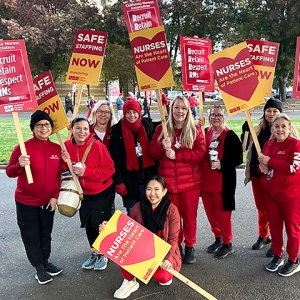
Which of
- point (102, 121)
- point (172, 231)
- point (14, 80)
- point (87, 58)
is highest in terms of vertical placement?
point (87, 58)

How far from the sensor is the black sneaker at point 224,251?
4.22 m

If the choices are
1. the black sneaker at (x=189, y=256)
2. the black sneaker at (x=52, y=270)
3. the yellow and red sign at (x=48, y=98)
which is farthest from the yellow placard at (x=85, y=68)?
the black sneaker at (x=189, y=256)

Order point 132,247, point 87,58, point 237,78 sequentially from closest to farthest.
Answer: point 132,247
point 237,78
point 87,58

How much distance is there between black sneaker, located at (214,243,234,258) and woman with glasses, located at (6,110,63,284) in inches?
77.4

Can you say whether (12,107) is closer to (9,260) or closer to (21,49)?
(21,49)

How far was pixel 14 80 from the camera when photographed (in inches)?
144

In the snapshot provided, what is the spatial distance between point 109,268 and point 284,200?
2067mm

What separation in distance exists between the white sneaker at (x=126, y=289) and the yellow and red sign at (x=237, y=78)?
2.05m

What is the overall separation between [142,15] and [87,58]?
1075 mm

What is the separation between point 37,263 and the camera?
148 inches

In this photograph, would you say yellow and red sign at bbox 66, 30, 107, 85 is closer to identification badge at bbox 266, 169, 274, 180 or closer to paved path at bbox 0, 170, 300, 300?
paved path at bbox 0, 170, 300, 300

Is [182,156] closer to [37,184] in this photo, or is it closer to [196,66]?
[196,66]

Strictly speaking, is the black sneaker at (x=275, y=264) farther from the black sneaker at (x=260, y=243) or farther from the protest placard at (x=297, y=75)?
the protest placard at (x=297, y=75)

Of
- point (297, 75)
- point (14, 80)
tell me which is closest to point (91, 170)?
point (14, 80)
